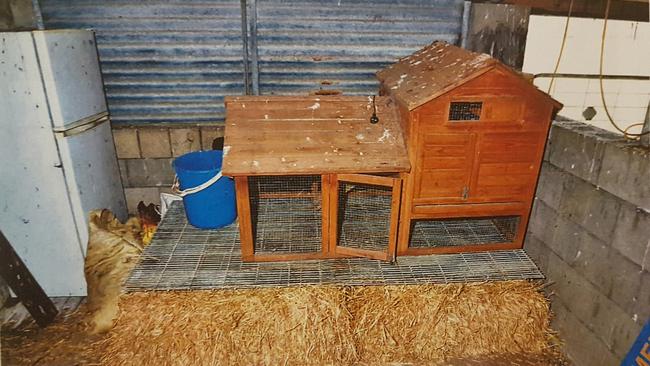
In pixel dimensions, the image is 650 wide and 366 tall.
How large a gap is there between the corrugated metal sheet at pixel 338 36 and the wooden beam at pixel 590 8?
0.83 m

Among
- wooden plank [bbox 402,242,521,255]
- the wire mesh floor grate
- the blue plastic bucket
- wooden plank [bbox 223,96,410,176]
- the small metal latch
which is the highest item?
wooden plank [bbox 223,96,410,176]

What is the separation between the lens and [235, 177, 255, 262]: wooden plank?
162 inches

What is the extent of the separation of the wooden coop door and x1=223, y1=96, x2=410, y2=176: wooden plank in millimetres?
179

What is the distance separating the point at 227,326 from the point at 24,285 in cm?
291

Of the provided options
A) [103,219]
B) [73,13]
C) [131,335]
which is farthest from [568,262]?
[73,13]

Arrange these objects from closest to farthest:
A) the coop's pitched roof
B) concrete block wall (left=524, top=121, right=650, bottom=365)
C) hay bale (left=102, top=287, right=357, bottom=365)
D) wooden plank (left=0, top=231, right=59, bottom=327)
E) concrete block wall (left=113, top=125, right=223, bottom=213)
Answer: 1. concrete block wall (left=524, top=121, right=650, bottom=365)
2. the coop's pitched roof
3. hay bale (left=102, top=287, right=357, bottom=365)
4. wooden plank (left=0, top=231, right=59, bottom=327)
5. concrete block wall (left=113, top=125, right=223, bottom=213)

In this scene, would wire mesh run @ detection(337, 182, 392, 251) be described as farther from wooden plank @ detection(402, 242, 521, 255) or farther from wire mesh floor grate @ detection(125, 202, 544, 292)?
wooden plank @ detection(402, 242, 521, 255)

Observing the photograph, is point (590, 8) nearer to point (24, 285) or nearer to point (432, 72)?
point (432, 72)

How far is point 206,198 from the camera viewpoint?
494 cm

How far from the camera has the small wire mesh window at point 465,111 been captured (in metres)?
4.15

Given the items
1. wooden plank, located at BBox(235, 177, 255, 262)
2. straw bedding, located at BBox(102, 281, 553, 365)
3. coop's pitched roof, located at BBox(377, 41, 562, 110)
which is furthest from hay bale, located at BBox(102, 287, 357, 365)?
coop's pitched roof, located at BBox(377, 41, 562, 110)

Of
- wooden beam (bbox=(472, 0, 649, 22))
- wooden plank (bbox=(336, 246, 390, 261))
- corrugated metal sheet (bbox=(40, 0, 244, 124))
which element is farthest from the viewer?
wooden beam (bbox=(472, 0, 649, 22))

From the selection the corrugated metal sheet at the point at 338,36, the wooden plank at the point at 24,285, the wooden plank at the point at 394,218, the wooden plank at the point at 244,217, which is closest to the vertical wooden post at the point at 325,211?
the wooden plank at the point at 394,218

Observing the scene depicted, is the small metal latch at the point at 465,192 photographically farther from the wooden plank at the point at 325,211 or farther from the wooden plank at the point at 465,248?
the wooden plank at the point at 325,211
